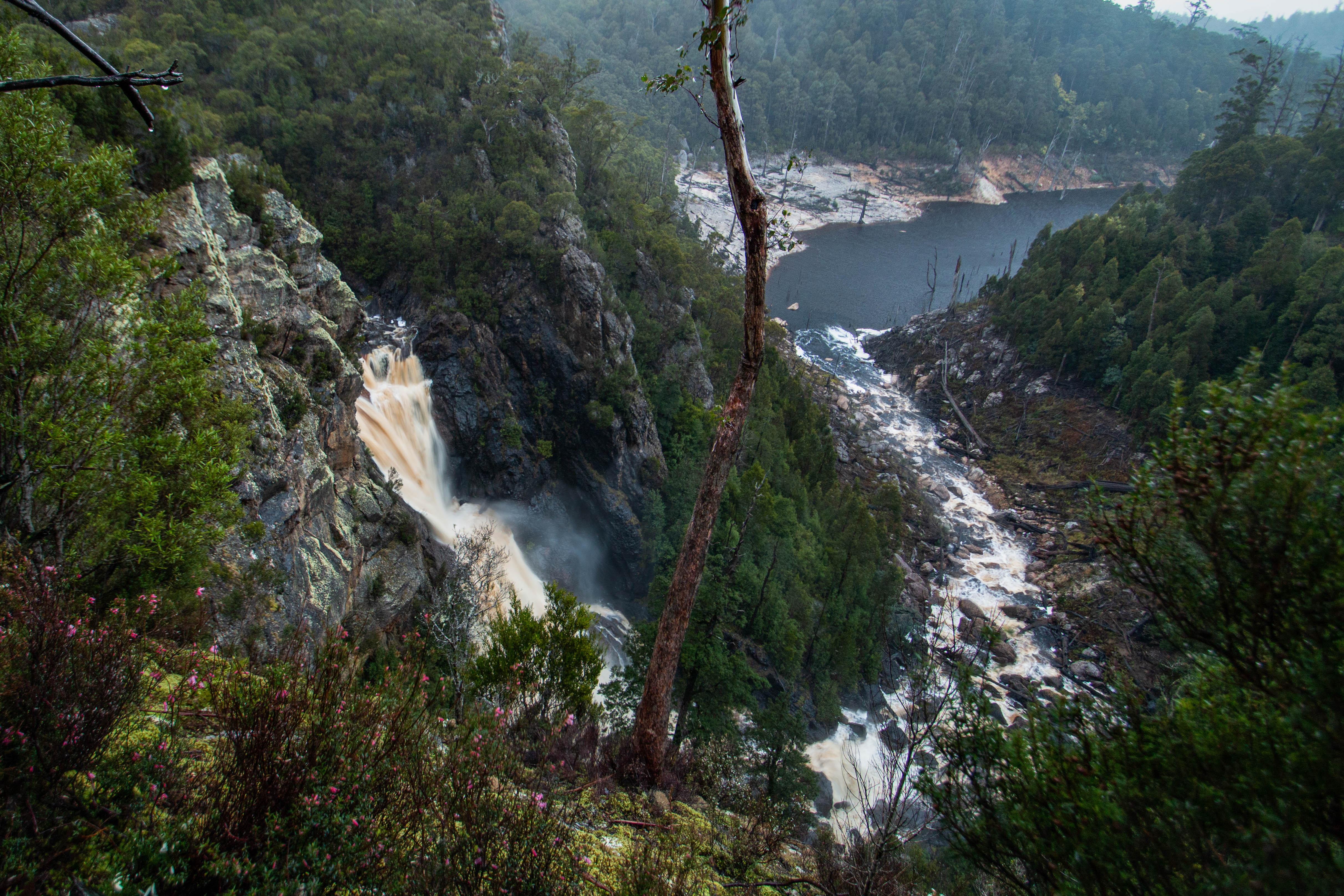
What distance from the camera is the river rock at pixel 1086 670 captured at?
25.7 meters

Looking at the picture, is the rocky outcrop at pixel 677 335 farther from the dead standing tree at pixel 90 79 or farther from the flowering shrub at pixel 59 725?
the dead standing tree at pixel 90 79

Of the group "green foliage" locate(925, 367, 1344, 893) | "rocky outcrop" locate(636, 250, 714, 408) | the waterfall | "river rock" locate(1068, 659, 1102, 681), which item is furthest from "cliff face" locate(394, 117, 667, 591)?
"green foliage" locate(925, 367, 1344, 893)

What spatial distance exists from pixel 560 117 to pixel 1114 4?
17247 cm

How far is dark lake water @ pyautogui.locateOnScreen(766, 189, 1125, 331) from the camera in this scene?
69000 millimetres

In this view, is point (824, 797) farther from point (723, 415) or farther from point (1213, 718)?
point (1213, 718)

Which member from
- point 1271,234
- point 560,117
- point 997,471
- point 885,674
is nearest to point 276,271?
point 885,674

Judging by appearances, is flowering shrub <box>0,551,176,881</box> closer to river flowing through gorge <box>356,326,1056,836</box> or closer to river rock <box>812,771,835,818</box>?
river flowing through gorge <box>356,326,1056,836</box>

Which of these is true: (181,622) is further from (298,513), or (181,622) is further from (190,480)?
(298,513)

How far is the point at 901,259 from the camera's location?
82.8 metres

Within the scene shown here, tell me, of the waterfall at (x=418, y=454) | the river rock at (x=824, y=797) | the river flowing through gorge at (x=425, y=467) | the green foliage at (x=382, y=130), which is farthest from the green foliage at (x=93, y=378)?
the green foliage at (x=382, y=130)

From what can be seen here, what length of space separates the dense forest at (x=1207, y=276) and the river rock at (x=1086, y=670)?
1663 centimetres

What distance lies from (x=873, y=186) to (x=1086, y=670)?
103 metres

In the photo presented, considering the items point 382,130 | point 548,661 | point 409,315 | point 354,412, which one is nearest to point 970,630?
point 548,661

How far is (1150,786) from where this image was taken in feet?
13.6
